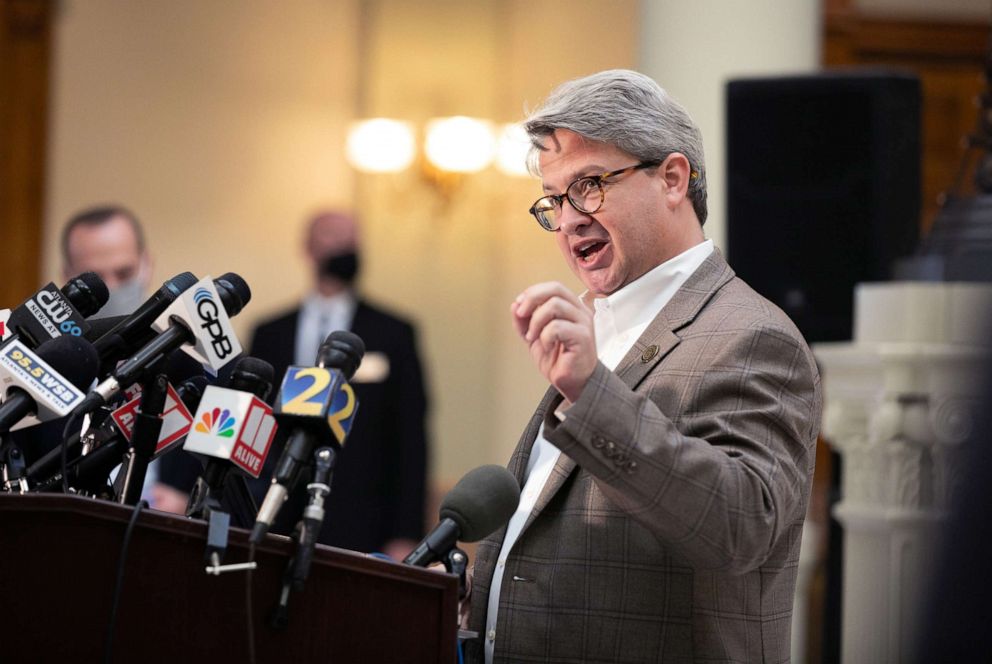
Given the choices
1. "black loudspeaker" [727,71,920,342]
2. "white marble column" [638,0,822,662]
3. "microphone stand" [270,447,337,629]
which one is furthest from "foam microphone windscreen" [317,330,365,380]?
"white marble column" [638,0,822,662]

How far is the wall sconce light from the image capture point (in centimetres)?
803

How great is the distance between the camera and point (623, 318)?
93.4 inches

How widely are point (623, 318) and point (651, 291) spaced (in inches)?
2.7

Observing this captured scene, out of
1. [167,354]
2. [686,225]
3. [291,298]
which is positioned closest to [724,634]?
[686,225]

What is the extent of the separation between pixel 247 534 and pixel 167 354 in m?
0.34

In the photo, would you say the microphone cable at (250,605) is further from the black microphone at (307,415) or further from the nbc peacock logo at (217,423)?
the nbc peacock logo at (217,423)

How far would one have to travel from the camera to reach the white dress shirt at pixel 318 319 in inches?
222

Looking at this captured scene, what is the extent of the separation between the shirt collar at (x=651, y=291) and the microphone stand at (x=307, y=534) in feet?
2.43

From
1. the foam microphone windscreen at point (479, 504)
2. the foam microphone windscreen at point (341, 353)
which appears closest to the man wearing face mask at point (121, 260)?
the foam microphone windscreen at point (479, 504)

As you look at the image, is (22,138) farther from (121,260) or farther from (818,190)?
(818,190)

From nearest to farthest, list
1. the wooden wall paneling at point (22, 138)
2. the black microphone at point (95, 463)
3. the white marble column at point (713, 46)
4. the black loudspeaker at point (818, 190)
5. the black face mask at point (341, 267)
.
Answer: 1. the black microphone at point (95, 463)
2. the black loudspeaker at point (818, 190)
3. the white marble column at point (713, 46)
4. the black face mask at point (341, 267)
5. the wooden wall paneling at point (22, 138)

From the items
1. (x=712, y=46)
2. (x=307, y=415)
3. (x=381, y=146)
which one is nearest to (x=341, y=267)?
(x=712, y=46)

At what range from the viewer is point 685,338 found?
87.4 inches

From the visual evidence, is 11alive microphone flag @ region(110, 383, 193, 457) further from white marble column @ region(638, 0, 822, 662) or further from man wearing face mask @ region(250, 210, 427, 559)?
white marble column @ region(638, 0, 822, 662)
